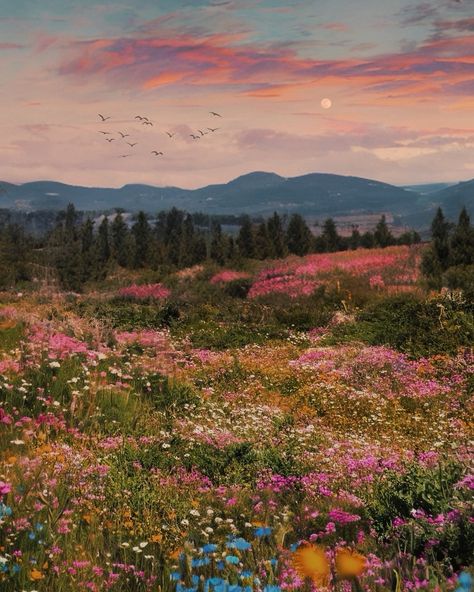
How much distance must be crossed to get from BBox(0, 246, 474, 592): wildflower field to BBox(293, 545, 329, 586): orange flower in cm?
1

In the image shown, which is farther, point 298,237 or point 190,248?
point 298,237

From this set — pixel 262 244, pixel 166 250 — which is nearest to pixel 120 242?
pixel 166 250

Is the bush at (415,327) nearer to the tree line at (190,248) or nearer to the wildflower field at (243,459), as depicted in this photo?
the wildflower field at (243,459)

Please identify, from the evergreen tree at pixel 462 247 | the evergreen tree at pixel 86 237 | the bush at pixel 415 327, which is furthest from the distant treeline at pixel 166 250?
the bush at pixel 415 327

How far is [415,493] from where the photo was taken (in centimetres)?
425

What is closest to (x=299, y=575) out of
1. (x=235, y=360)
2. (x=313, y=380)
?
(x=313, y=380)

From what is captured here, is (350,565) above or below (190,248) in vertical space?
above

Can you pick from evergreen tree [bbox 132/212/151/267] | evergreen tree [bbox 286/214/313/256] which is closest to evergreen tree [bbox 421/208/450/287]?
evergreen tree [bbox 286/214/313/256]

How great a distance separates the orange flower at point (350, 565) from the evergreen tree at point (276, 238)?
7766 centimetres

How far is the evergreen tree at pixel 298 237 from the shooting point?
9112cm

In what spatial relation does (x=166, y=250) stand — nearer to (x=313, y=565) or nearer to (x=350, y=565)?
(x=313, y=565)

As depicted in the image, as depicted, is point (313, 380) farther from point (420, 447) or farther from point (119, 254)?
point (119, 254)

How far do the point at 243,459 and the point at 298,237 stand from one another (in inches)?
3435

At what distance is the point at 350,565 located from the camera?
9.87 ft
